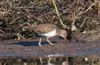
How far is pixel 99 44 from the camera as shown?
16359 millimetres

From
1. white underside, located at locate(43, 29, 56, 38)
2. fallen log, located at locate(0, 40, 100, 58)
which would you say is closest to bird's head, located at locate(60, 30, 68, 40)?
fallen log, located at locate(0, 40, 100, 58)

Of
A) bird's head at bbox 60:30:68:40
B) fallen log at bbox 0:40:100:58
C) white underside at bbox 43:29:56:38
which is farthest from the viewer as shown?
bird's head at bbox 60:30:68:40

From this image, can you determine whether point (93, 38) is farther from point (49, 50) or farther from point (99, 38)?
point (49, 50)

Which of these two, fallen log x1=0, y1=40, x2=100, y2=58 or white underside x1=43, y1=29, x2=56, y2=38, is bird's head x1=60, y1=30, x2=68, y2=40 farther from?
white underside x1=43, y1=29, x2=56, y2=38

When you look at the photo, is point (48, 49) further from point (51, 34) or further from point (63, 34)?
point (63, 34)

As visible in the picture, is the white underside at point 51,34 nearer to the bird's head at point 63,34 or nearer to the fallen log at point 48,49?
the fallen log at point 48,49

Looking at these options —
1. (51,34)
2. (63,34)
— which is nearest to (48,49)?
(51,34)

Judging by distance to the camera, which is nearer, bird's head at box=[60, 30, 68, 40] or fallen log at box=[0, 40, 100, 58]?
fallen log at box=[0, 40, 100, 58]

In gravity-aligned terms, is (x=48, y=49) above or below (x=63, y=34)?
below

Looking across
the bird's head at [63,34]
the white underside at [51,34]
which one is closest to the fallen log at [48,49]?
the bird's head at [63,34]

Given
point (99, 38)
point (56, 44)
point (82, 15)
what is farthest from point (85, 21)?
point (56, 44)

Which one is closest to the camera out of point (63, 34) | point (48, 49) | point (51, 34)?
point (51, 34)

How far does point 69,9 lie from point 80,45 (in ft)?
10.4

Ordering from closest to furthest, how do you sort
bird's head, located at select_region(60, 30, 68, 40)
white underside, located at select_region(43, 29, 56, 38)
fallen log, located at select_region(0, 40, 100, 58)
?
fallen log, located at select_region(0, 40, 100, 58)
white underside, located at select_region(43, 29, 56, 38)
bird's head, located at select_region(60, 30, 68, 40)
